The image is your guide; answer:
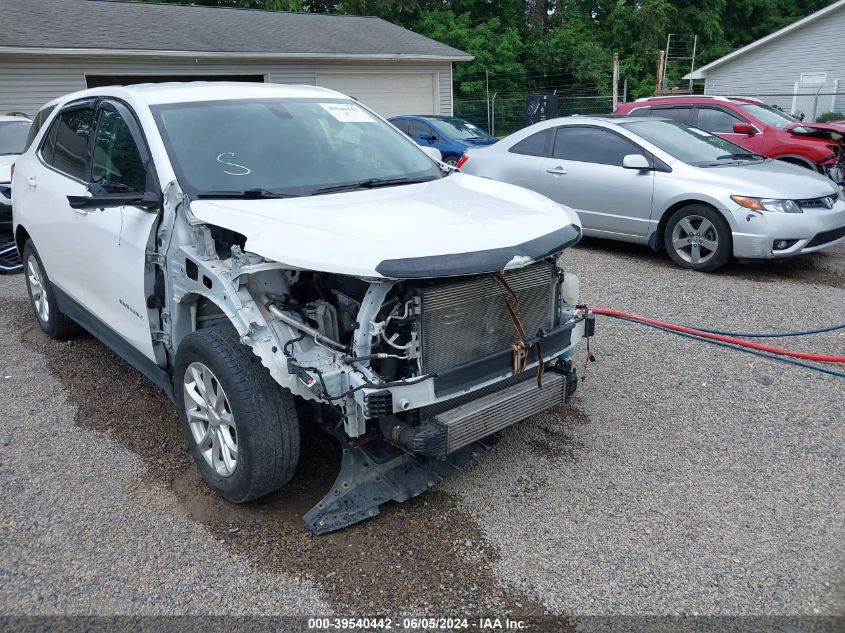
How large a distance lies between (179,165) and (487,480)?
89.2 inches

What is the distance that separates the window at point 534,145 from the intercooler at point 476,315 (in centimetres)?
547

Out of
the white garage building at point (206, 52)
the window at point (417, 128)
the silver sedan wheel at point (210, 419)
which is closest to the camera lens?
the silver sedan wheel at point (210, 419)

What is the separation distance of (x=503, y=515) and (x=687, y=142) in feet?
19.9

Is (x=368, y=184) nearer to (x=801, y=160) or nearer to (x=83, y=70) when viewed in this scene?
(x=801, y=160)

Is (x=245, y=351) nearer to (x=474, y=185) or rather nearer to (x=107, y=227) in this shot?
(x=107, y=227)

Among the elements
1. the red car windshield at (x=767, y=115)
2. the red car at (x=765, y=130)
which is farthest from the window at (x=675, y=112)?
the red car windshield at (x=767, y=115)

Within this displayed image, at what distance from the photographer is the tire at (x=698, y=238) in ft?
23.0

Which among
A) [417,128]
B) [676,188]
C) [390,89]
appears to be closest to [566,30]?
[390,89]

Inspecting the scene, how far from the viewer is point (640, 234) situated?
7703 millimetres

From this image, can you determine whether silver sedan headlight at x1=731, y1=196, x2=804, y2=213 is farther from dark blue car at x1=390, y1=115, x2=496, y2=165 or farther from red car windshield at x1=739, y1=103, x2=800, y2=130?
dark blue car at x1=390, y1=115, x2=496, y2=165

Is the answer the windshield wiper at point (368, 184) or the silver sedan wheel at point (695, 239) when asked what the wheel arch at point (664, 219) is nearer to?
the silver sedan wheel at point (695, 239)

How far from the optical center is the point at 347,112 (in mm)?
4602

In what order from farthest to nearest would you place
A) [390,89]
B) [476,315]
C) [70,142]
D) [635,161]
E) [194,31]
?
[390,89]
[194,31]
[635,161]
[70,142]
[476,315]

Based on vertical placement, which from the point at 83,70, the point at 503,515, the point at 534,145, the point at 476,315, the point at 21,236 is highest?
the point at 83,70
